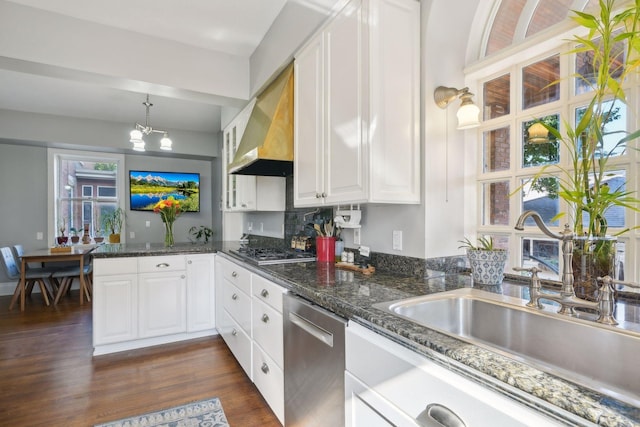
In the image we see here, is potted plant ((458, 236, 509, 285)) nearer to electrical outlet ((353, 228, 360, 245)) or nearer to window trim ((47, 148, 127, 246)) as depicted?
electrical outlet ((353, 228, 360, 245))

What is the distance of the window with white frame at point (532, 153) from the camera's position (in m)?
1.36

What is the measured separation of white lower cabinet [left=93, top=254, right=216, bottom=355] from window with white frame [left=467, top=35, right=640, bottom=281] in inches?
102

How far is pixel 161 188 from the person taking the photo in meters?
6.09

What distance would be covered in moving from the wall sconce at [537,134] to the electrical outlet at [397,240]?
81cm

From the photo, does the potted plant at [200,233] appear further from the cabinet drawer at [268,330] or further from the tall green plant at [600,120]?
the tall green plant at [600,120]

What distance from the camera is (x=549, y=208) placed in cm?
161

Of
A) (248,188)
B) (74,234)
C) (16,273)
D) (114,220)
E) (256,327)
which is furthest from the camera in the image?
(114,220)

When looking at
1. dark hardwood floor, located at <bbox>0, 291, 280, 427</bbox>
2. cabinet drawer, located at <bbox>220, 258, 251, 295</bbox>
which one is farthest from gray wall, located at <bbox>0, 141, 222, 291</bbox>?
cabinet drawer, located at <bbox>220, 258, 251, 295</bbox>

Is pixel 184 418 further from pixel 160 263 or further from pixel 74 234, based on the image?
pixel 74 234

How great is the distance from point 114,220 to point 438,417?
6.29 metres

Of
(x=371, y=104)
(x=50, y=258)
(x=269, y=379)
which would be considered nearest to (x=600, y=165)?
(x=371, y=104)

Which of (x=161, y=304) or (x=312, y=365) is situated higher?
(x=312, y=365)

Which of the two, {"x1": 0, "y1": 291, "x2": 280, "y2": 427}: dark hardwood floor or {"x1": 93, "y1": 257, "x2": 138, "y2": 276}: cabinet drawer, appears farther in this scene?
{"x1": 93, "y1": 257, "x2": 138, "y2": 276}: cabinet drawer

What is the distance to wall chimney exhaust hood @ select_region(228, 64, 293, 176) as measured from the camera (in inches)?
92.4
